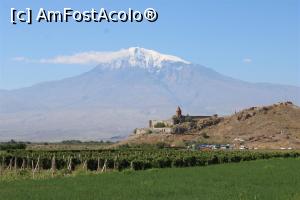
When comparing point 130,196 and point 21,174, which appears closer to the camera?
point 130,196

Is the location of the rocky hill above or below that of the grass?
above

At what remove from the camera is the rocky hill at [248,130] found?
140 meters

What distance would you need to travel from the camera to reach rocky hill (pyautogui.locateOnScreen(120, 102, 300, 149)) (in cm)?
13975

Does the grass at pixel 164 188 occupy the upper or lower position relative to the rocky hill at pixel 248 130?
lower

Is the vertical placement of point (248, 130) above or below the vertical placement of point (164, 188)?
above

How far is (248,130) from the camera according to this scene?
15625cm

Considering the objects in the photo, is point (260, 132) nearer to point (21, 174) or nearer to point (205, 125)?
point (205, 125)

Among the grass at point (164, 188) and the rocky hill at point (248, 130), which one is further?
the rocky hill at point (248, 130)

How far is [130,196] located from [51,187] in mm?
5156

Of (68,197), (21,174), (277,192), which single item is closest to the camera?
(68,197)

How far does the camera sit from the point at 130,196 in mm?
24484

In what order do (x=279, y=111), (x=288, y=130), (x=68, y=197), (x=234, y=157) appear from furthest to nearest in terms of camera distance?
(x=279, y=111) → (x=288, y=130) → (x=234, y=157) → (x=68, y=197)

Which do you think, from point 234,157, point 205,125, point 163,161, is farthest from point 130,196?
point 205,125

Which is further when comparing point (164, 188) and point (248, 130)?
point (248, 130)
